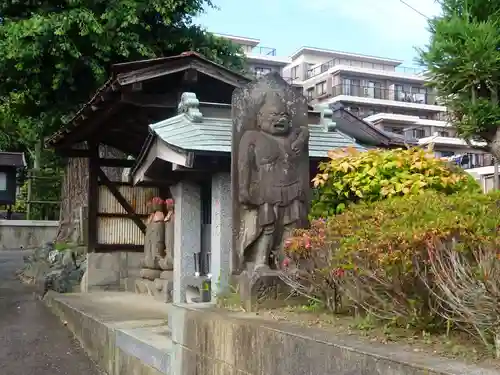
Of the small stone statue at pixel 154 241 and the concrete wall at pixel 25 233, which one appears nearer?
the small stone statue at pixel 154 241

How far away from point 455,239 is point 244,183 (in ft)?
8.54

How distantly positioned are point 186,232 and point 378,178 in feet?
10.8

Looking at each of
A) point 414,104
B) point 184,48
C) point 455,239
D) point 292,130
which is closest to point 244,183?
point 292,130

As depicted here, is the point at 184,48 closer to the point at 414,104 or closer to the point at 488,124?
the point at 488,124

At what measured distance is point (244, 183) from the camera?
5.81 meters

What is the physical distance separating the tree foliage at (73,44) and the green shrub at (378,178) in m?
8.66

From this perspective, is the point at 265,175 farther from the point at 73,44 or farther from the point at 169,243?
the point at 73,44

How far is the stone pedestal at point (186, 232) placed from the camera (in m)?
8.50

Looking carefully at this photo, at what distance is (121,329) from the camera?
7672 mm

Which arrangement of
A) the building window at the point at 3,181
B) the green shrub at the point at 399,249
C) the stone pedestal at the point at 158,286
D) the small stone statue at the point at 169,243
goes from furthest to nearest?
the building window at the point at 3,181 < the small stone statue at the point at 169,243 < the stone pedestal at the point at 158,286 < the green shrub at the point at 399,249

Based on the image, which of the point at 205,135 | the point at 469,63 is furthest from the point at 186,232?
the point at 469,63

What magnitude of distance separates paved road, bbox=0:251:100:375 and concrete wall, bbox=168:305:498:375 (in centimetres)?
303

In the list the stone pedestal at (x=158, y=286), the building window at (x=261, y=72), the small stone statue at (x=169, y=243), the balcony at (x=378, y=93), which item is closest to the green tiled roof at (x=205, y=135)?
the building window at (x=261, y=72)

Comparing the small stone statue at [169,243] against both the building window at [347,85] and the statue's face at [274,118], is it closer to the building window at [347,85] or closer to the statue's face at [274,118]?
the statue's face at [274,118]
